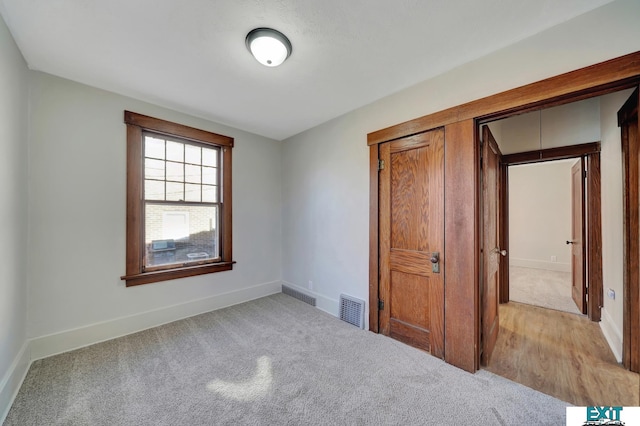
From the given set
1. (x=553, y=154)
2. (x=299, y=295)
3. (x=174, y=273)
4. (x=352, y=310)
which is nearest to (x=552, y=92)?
(x=553, y=154)

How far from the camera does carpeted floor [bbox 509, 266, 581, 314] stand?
3.63 metres

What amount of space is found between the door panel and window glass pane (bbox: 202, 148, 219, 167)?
3257mm

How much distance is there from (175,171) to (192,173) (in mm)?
206

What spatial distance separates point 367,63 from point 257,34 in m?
0.94

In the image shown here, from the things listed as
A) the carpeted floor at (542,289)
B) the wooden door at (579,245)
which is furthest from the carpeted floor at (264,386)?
the carpeted floor at (542,289)

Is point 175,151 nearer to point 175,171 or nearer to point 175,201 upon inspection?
point 175,171

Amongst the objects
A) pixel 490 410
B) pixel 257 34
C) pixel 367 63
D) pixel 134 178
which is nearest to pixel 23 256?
pixel 134 178

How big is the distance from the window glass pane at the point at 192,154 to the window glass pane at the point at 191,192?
326mm

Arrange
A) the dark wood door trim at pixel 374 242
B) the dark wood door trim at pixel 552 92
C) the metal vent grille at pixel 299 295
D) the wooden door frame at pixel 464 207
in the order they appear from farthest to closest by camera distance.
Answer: the metal vent grille at pixel 299 295
the dark wood door trim at pixel 374 242
the wooden door frame at pixel 464 207
the dark wood door trim at pixel 552 92

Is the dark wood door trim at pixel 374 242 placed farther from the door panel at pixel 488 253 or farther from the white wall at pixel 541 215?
the white wall at pixel 541 215

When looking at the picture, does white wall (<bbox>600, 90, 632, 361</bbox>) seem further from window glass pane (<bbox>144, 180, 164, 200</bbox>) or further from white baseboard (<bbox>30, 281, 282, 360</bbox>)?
window glass pane (<bbox>144, 180, 164, 200</bbox>)

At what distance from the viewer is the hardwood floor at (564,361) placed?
1.78 metres

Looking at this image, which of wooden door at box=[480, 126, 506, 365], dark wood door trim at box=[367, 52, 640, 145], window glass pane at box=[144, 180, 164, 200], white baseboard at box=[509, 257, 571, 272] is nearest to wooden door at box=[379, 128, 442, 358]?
dark wood door trim at box=[367, 52, 640, 145]

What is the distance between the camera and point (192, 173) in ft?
10.7
